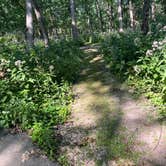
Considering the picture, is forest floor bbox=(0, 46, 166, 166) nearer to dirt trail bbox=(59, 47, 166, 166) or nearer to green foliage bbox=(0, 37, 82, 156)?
dirt trail bbox=(59, 47, 166, 166)

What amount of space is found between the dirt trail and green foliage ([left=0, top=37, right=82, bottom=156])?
33 centimetres

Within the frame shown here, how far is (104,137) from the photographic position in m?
5.56

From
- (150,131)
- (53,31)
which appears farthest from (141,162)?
(53,31)

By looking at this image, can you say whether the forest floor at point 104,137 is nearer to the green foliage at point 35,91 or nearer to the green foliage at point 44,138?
the green foliage at point 44,138

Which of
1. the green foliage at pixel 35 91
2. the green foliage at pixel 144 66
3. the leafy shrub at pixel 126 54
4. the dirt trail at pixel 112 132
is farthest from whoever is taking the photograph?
the leafy shrub at pixel 126 54

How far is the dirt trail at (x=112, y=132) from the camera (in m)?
4.96

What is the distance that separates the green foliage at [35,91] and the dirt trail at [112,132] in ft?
1.09

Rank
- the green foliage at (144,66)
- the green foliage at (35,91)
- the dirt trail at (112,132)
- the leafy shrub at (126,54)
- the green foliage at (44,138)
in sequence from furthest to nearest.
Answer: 1. the leafy shrub at (126,54)
2. the green foliage at (144,66)
3. the green foliage at (35,91)
4. the green foliage at (44,138)
5. the dirt trail at (112,132)

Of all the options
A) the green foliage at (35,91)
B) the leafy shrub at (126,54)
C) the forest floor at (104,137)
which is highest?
the leafy shrub at (126,54)

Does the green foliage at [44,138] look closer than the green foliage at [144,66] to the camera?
Yes

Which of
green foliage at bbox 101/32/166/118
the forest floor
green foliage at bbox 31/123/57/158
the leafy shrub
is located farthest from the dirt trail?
the leafy shrub

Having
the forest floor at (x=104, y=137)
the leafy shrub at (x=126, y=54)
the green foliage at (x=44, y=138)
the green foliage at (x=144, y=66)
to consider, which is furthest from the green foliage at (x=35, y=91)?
the green foliage at (x=144, y=66)

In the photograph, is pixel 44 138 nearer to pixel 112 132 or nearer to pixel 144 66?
pixel 112 132

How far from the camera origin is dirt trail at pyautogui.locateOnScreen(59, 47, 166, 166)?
16.3ft
